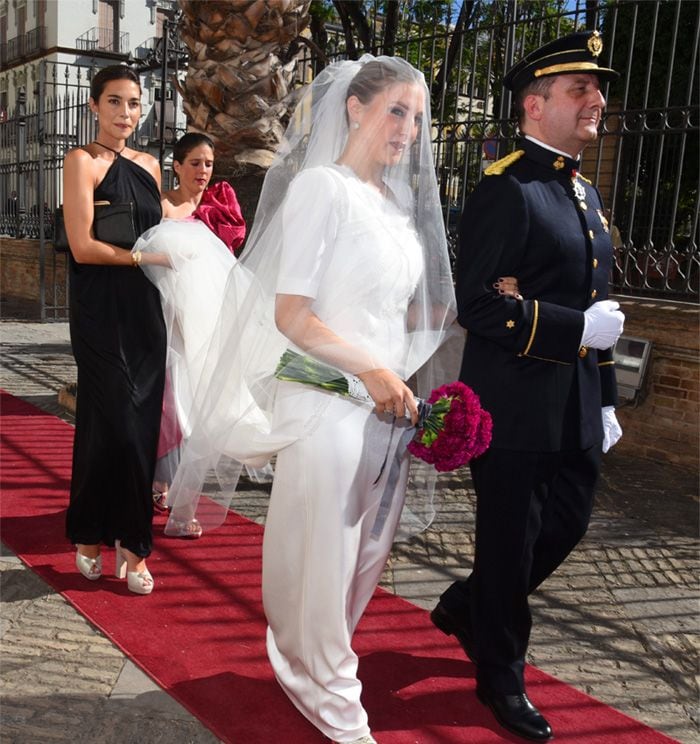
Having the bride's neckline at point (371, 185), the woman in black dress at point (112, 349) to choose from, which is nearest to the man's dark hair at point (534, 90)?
the bride's neckline at point (371, 185)

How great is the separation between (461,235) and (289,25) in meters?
4.40

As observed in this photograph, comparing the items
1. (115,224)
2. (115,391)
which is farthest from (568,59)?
(115,391)

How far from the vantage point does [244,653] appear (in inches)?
133

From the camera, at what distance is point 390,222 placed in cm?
274

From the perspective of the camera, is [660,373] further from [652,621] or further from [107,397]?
[107,397]

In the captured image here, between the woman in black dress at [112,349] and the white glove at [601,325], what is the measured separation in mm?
1951

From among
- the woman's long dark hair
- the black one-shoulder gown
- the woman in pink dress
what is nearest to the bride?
the black one-shoulder gown

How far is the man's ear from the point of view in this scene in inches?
112

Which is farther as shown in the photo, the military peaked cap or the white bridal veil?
the military peaked cap

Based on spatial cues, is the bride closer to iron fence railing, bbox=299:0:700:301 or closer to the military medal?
the military medal

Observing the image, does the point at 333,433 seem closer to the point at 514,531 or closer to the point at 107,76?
the point at 514,531

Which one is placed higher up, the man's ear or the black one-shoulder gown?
the man's ear

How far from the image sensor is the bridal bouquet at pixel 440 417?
2607 mm

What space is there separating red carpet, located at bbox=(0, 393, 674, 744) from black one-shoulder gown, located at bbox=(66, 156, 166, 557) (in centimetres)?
32
